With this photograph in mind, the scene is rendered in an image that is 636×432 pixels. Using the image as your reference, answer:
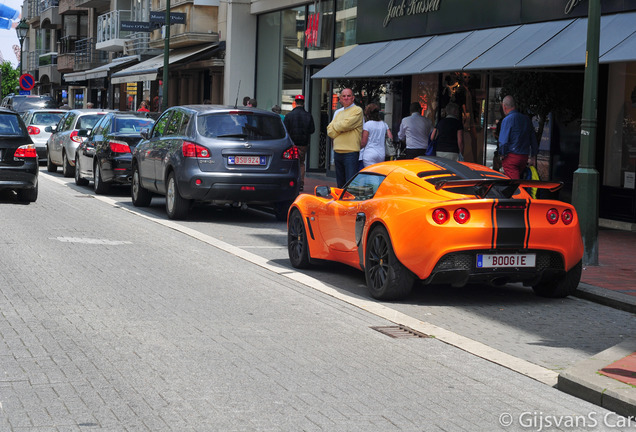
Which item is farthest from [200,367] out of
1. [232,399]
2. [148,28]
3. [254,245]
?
[148,28]

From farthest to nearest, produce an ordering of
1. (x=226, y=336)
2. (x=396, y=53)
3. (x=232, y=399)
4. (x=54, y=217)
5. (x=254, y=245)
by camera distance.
A: (x=396, y=53)
(x=54, y=217)
(x=254, y=245)
(x=226, y=336)
(x=232, y=399)

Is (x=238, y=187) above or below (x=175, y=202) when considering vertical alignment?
above

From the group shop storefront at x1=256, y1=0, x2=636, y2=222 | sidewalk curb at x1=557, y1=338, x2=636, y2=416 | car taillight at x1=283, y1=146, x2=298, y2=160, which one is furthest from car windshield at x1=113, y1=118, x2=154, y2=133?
sidewalk curb at x1=557, y1=338, x2=636, y2=416

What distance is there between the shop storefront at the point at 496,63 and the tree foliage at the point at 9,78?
252 feet

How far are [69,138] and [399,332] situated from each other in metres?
17.8

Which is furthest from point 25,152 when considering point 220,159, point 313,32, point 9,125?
point 313,32

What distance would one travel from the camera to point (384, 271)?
898cm

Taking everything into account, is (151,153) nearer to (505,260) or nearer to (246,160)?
(246,160)

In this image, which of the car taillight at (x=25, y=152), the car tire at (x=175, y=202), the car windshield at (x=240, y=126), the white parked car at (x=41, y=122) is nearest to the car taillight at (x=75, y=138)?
the white parked car at (x=41, y=122)

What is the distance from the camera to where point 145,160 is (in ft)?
55.4

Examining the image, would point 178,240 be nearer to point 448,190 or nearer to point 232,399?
point 448,190

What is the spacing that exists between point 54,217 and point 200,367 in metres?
9.56

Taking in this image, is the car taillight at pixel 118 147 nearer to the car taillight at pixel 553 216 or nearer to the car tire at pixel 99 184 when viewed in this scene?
the car tire at pixel 99 184

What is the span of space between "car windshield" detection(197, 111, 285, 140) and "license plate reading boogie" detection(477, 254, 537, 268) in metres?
7.14
